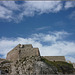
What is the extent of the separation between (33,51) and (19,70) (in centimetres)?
1113

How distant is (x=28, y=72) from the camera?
23906 mm

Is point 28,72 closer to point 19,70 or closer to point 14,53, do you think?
point 19,70

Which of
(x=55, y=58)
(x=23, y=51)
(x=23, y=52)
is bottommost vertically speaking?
(x=55, y=58)

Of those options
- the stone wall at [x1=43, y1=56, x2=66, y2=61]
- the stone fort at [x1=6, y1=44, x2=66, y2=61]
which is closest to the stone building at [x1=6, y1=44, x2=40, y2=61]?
the stone fort at [x1=6, y1=44, x2=66, y2=61]

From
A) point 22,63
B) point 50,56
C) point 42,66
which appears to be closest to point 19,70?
point 22,63

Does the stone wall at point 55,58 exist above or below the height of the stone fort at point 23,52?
below

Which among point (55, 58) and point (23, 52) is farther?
point (55, 58)

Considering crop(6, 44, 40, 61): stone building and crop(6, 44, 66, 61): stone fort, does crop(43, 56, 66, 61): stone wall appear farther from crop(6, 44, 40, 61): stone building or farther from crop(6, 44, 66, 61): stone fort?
crop(6, 44, 40, 61): stone building

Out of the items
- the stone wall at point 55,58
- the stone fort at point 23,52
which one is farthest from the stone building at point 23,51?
the stone wall at point 55,58

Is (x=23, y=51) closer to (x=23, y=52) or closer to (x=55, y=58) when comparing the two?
(x=23, y=52)

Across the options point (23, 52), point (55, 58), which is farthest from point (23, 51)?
point (55, 58)

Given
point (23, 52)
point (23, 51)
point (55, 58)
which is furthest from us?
point (55, 58)

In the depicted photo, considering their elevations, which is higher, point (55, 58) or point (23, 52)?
point (23, 52)

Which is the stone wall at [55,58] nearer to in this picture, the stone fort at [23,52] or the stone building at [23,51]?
the stone fort at [23,52]
